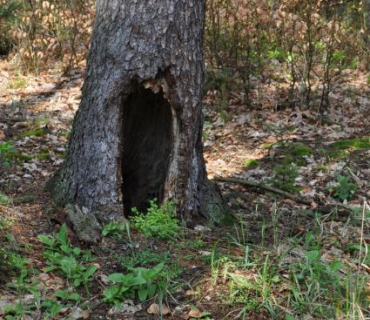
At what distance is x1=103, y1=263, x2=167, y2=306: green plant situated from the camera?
3.53 metres

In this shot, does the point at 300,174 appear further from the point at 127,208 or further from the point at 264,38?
the point at 264,38

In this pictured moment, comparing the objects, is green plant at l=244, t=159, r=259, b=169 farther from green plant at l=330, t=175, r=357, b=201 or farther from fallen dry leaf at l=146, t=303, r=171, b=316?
fallen dry leaf at l=146, t=303, r=171, b=316

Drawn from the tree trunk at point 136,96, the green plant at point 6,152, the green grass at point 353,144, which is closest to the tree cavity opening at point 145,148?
the tree trunk at point 136,96

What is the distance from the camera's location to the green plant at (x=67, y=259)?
3678 millimetres

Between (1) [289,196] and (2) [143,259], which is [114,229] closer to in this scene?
(2) [143,259]

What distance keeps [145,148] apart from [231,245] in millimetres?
1181

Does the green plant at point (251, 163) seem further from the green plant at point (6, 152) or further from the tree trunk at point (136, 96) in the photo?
the green plant at point (6, 152)

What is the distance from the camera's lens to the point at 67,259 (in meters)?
3.79

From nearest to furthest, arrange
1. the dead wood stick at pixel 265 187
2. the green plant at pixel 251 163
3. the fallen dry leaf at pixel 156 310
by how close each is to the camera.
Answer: the fallen dry leaf at pixel 156 310, the dead wood stick at pixel 265 187, the green plant at pixel 251 163

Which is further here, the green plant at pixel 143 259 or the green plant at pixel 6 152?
the green plant at pixel 6 152

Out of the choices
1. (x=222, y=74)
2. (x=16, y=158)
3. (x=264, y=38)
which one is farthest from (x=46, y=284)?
(x=264, y=38)

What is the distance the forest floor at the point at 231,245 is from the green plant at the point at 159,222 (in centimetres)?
6

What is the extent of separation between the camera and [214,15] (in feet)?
27.7

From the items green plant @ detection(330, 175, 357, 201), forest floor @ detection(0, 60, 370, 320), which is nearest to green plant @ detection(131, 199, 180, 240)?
forest floor @ detection(0, 60, 370, 320)
